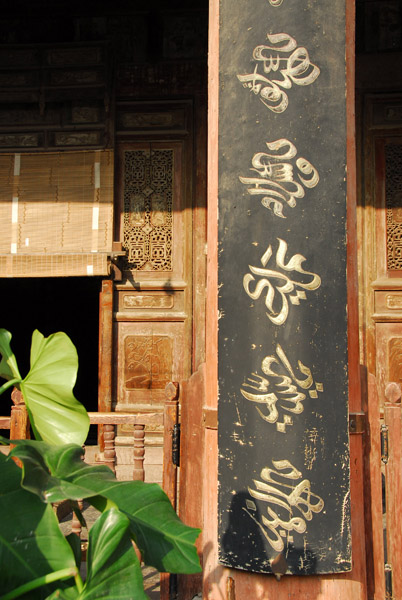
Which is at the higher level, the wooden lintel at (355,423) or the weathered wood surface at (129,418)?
the wooden lintel at (355,423)

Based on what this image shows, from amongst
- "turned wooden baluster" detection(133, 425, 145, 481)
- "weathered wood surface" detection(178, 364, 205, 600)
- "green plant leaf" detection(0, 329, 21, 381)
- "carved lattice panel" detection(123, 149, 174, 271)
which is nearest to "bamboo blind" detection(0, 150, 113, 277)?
"carved lattice panel" detection(123, 149, 174, 271)

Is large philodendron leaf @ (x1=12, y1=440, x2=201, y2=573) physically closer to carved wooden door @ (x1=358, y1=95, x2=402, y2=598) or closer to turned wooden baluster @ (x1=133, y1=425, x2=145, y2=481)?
turned wooden baluster @ (x1=133, y1=425, x2=145, y2=481)

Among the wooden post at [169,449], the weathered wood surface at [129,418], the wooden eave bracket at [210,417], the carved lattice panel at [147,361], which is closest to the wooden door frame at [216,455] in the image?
the wooden eave bracket at [210,417]

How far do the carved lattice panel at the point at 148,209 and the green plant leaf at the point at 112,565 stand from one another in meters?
4.43

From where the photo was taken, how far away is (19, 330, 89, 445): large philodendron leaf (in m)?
1.15

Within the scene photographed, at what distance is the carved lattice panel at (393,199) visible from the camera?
5070 millimetres

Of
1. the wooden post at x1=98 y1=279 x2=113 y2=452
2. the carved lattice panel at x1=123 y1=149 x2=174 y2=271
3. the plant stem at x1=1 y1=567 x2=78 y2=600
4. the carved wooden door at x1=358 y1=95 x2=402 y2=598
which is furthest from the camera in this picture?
the carved lattice panel at x1=123 y1=149 x2=174 y2=271

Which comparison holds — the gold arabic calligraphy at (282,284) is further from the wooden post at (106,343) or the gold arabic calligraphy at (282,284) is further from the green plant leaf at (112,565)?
the wooden post at (106,343)

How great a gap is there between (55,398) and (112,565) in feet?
1.36

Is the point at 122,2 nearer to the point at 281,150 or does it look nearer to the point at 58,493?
the point at 281,150

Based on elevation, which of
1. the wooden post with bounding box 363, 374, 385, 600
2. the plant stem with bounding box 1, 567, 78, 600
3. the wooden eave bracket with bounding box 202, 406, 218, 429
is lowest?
the wooden post with bounding box 363, 374, 385, 600

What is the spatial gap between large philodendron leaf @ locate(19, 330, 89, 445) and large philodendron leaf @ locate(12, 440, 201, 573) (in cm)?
13

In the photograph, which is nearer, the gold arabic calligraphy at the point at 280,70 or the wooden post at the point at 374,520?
the gold arabic calligraphy at the point at 280,70

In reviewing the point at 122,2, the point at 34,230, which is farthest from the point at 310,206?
the point at 122,2
